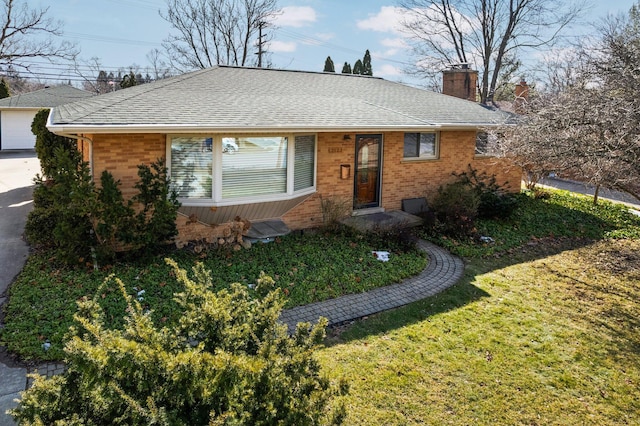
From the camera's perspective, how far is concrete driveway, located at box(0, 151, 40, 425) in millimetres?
4496

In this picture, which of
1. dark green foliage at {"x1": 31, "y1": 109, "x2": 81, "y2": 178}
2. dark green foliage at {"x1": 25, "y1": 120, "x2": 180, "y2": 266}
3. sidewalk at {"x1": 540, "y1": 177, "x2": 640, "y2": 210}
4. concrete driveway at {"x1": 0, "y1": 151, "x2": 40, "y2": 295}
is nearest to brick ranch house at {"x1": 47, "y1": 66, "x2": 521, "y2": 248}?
dark green foliage at {"x1": 25, "y1": 120, "x2": 180, "y2": 266}

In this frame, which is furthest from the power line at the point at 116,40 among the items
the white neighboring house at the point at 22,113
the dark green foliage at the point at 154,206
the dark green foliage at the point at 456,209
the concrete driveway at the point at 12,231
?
the dark green foliage at the point at 456,209

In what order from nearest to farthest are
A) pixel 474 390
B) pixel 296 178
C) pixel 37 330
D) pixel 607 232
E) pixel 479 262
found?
pixel 474 390 → pixel 37 330 → pixel 479 262 → pixel 296 178 → pixel 607 232

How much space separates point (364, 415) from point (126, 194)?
605 centimetres

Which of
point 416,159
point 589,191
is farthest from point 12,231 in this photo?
point 589,191

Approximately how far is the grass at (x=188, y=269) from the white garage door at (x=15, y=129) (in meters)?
23.5

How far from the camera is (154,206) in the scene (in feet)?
25.2

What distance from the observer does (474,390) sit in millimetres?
4699

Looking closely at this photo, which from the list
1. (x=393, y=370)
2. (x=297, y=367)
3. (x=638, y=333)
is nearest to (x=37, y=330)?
(x=297, y=367)

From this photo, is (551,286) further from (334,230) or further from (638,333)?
(334,230)

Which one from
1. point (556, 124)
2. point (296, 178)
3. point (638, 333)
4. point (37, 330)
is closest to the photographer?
point (37, 330)

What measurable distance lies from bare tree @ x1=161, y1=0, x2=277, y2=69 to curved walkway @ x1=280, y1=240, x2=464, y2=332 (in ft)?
93.8

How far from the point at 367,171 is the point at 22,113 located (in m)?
25.6

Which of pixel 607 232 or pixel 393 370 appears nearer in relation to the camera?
pixel 393 370
